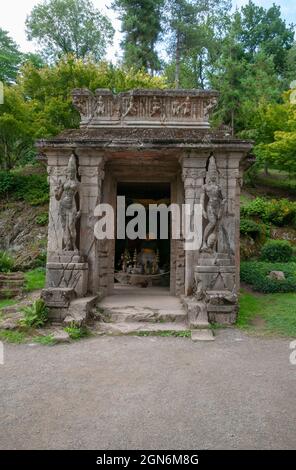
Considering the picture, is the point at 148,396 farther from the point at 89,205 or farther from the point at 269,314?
the point at 89,205

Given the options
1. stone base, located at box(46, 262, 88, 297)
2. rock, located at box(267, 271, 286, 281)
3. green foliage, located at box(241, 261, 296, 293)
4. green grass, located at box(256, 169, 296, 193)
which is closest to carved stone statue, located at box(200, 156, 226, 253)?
stone base, located at box(46, 262, 88, 297)

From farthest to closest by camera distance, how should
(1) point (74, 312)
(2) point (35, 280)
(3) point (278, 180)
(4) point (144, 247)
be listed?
(3) point (278, 180)
(4) point (144, 247)
(2) point (35, 280)
(1) point (74, 312)

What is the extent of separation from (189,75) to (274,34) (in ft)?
33.0

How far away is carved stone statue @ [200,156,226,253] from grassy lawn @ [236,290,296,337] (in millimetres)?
1559

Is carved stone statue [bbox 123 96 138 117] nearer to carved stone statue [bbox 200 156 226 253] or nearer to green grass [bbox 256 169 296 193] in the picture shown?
carved stone statue [bbox 200 156 226 253]

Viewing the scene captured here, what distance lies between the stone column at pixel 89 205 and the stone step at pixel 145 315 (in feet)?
3.12

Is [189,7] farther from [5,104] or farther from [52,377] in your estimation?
[52,377]

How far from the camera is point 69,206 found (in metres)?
7.04

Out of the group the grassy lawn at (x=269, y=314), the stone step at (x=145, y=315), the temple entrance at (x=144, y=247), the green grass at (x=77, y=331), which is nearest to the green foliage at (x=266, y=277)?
the grassy lawn at (x=269, y=314)

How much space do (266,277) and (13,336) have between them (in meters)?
7.42

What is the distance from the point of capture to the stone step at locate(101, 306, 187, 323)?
6.46 meters

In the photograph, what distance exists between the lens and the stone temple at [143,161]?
22.2 feet

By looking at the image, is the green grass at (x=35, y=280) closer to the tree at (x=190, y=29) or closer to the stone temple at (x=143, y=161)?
the stone temple at (x=143, y=161)
